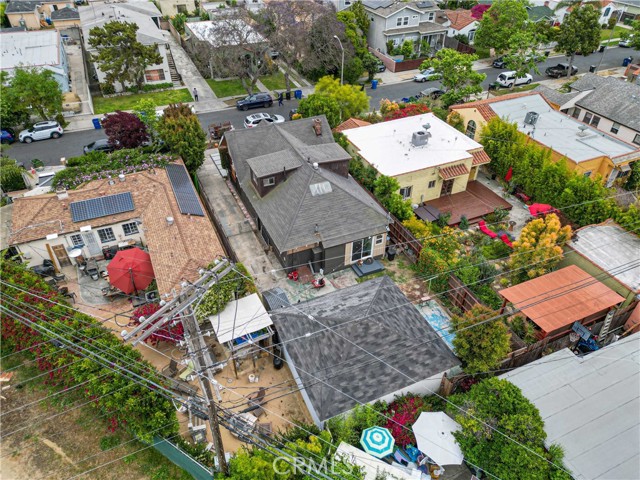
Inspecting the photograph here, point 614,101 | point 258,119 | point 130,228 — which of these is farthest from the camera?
point 258,119

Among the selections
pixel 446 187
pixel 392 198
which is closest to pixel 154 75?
pixel 392 198

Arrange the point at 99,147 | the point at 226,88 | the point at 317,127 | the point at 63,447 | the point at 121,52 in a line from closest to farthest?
the point at 63,447 → the point at 317,127 → the point at 99,147 → the point at 121,52 → the point at 226,88

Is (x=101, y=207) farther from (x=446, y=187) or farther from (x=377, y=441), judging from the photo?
(x=446, y=187)

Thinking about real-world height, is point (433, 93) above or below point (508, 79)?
below

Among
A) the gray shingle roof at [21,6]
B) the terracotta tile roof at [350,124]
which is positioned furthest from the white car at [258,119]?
A: the gray shingle roof at [21,6]

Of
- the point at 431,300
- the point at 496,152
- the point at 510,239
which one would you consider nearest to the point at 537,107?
the point at 496,152

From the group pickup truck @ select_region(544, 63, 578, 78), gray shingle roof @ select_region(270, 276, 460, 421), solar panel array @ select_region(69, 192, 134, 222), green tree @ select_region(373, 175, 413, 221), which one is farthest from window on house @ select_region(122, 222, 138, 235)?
pickup truck @ select_region(544, 63, 578, 78)

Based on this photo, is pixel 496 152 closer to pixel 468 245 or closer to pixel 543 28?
pixel 468 245
